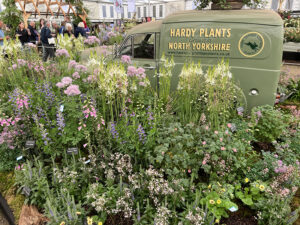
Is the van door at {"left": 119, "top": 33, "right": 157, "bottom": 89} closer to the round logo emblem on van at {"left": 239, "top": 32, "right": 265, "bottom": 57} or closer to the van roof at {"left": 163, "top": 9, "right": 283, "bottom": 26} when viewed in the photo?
the van roof at {"left": 163, "top": 9, "right": 283, "bottom": 26}

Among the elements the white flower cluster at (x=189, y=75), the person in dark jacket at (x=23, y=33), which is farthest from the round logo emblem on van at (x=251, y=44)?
the person in dark jacket at (x=23, y=33)

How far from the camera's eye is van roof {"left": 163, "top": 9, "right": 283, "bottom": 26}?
12.3ft

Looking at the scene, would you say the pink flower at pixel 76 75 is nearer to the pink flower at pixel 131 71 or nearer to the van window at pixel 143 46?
the pink flower at pixel 131 71

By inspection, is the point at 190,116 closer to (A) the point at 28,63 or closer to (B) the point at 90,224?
(B) the point at 90,224

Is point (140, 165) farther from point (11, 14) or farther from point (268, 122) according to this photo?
point (11, 14)

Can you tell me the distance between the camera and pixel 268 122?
3330 millimetres

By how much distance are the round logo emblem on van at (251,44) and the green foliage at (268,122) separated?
1.08 metres

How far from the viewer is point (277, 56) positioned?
150 inches

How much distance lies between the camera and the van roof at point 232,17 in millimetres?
3763

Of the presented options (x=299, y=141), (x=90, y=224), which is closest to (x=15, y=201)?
(x=90, y=224)

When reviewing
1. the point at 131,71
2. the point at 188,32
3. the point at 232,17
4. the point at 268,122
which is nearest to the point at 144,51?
the point at 188,32

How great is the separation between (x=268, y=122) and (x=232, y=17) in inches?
77.4

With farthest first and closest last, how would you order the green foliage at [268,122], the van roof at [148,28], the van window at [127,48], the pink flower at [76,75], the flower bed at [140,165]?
the van window at [127,48] → the van roof at [148,28] → the pink flower at [76,75] → the green foliage at [268,122] → the flower bed at [140,165]

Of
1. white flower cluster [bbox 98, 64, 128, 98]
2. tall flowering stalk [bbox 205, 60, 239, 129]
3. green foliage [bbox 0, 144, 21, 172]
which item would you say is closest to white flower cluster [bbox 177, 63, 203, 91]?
tall flowering stalk [bbox 205, 60, 239, 129]
